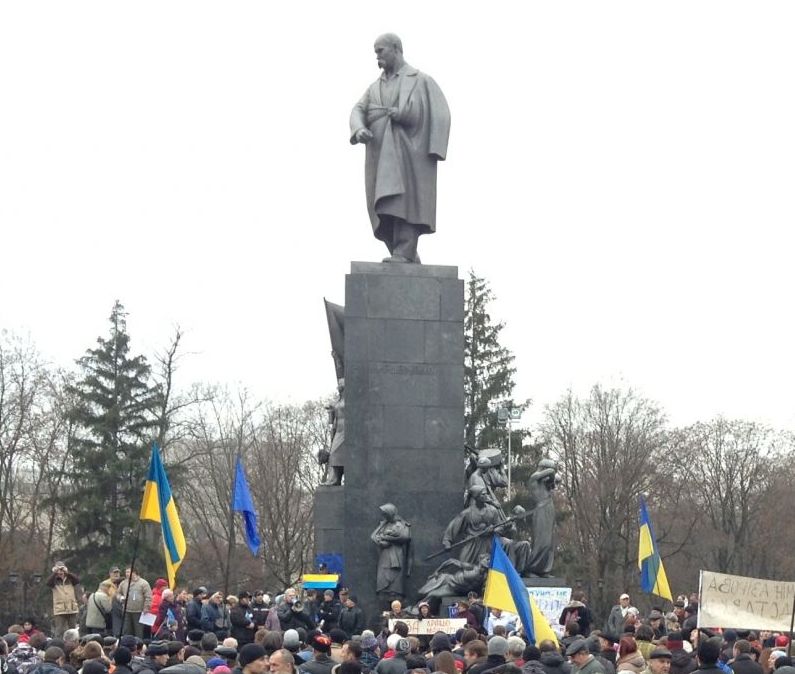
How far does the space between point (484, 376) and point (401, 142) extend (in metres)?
35.9

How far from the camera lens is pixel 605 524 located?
6050 centimetres

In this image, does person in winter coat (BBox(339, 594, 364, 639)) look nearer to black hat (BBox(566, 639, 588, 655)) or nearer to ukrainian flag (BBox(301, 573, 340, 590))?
ukrainian flag (BBox(301, 573, 340, 590))

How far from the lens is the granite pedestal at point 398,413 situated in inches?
888

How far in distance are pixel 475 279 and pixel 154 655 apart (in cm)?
4858

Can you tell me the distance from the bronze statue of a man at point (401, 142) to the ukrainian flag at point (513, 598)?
9.31 metres

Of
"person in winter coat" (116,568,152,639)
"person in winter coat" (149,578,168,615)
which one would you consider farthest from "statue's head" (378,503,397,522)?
"person in winter coat" (116,568,152,639)

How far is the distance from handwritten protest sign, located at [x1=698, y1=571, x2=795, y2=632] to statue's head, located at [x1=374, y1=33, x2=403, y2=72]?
13219 mm

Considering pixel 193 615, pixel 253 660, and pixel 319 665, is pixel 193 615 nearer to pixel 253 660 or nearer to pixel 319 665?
pixel 319 665

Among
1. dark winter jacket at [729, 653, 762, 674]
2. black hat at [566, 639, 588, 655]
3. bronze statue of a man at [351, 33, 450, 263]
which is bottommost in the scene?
dark winter jacket at [729, 653, 762, 674]

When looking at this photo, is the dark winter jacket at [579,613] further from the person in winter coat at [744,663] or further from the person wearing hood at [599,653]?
the person in winter coat at [744,663]

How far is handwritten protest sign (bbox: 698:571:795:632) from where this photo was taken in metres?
12.8

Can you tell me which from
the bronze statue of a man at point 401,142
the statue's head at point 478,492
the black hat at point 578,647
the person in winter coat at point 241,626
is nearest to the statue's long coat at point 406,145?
the bronze statue of a man at point 401,142

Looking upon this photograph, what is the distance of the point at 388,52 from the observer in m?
23.9

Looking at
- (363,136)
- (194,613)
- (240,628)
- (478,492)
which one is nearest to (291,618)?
(194,613)
